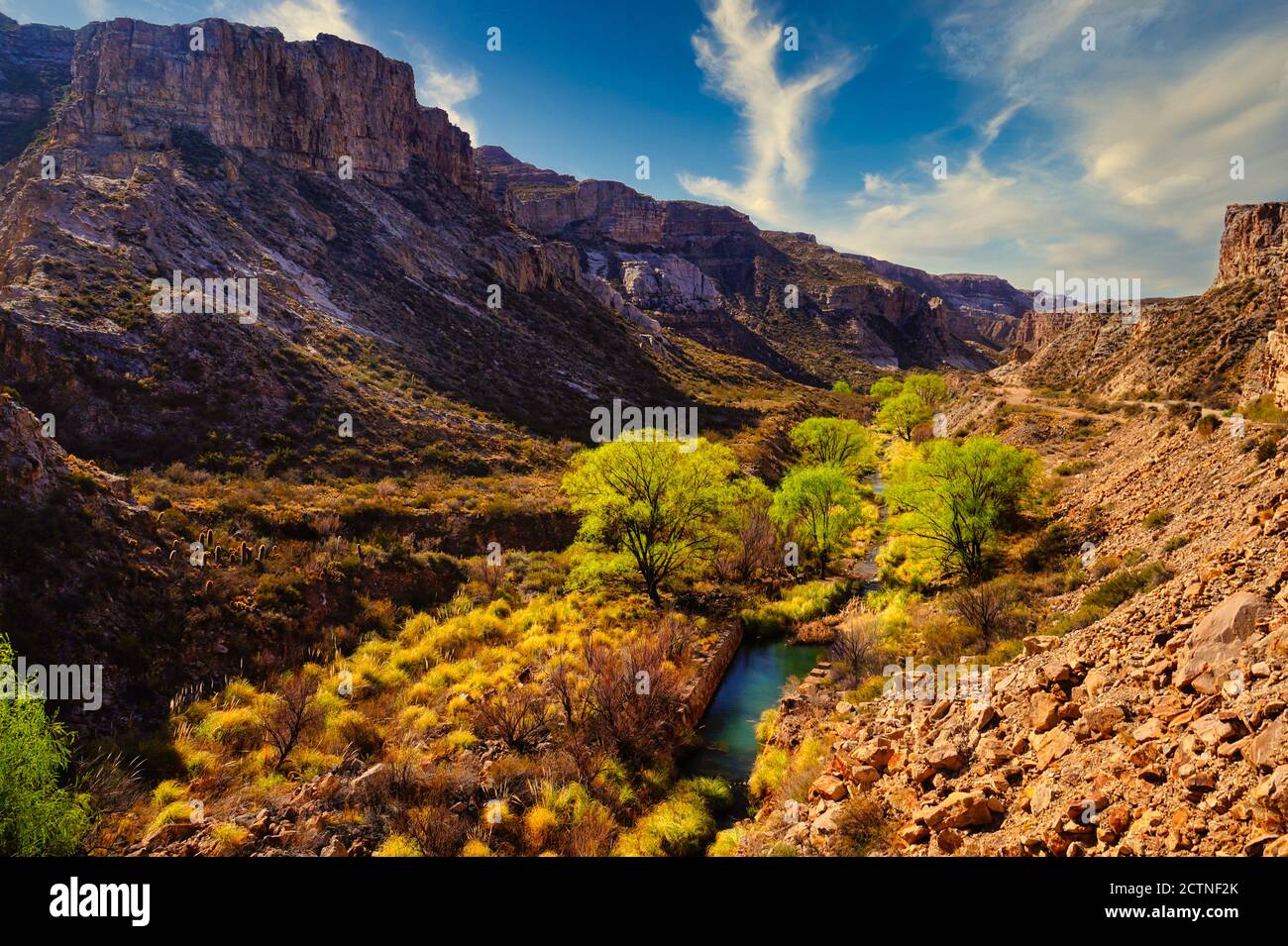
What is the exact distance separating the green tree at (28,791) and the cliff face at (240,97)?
203ft

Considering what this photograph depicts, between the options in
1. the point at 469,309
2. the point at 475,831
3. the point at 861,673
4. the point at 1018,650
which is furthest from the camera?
the point at 469,309

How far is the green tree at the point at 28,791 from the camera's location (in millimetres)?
7848

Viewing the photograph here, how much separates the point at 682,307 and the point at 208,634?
117m

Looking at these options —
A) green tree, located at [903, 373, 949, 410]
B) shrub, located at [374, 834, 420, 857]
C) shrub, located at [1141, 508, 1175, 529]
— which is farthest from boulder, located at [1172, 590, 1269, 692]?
green tree, located at [903, 373, 949, 410]

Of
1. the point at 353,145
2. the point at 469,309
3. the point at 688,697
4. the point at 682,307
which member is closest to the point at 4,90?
the point at 353,145

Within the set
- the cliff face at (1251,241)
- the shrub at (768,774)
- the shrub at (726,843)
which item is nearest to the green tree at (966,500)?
the shrub at (768,774)

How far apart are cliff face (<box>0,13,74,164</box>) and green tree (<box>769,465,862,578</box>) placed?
293 feet

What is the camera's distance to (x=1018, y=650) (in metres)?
13.8

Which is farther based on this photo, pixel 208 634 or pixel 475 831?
pixel 208 634

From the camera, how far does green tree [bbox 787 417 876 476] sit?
4753cm

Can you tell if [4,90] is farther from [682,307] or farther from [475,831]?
[475,831]

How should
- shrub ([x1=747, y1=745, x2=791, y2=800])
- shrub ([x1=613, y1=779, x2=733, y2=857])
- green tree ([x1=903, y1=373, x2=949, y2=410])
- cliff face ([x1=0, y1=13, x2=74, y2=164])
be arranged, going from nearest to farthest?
shrub ([x1=613, y1=779, x2=733, y2=857]), shrub ([x1=747, y1=745, x2=791, y2=800]), cliff face ([x1=0, y1=13, x2=74, y2=164]), green tree ([x1=903, y1=373, x2=949, y2=410])

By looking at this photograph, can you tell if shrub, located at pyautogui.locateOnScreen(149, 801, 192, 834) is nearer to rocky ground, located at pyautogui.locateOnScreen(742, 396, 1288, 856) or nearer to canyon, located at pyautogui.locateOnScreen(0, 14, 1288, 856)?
canyon, located at pyautogui.locateOnScreen(0, 14, 1288, 856)

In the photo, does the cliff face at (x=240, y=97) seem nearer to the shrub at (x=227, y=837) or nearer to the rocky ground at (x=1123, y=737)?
the shrub at (x=227, y=837)
